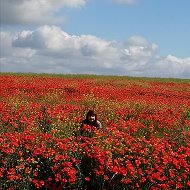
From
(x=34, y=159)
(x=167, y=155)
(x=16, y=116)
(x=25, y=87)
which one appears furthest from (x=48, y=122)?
(x=25, y=87)

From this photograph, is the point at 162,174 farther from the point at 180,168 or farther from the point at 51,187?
the point at 51,187

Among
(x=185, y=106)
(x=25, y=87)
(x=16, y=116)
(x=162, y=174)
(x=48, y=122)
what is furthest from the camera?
(x=25, y=87)

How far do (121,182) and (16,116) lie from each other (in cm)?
706

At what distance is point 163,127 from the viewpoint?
1597cm

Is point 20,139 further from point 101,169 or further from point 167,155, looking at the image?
point 167,155

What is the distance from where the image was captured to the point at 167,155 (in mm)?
11289

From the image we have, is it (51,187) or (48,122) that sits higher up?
(48,122)

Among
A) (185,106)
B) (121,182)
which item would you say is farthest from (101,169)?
(185,106)

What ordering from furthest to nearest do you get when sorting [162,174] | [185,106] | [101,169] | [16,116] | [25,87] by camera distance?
[25,87] → [185,106] → [16,116] → [162,174] → [101,169]

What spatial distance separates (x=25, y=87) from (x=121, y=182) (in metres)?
18.2

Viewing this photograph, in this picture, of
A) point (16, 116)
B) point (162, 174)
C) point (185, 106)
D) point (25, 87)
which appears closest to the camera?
point (162, 174)

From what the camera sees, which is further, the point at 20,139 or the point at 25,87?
the point at 25,87

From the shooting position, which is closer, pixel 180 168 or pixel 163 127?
pixel 180 168

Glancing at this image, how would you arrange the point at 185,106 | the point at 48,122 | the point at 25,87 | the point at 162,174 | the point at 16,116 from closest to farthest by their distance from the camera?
the point at 162,174 < the point at 48,122 < the point at 16,116 < the point at 185,106 < the point at 25,87
